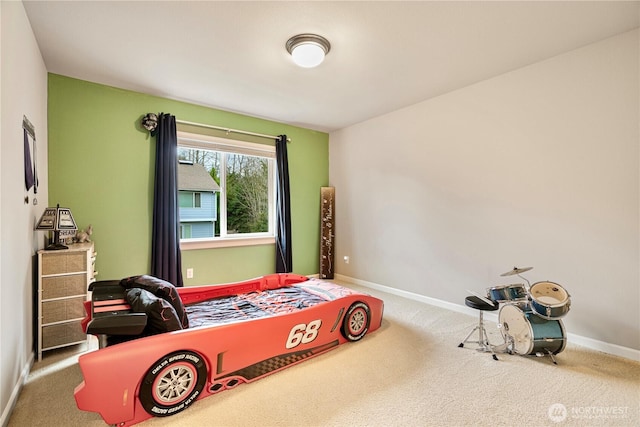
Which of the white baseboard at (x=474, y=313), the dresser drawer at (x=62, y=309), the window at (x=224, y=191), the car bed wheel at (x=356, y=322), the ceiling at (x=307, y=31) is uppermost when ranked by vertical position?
the ceiling at (x=307, y=31)

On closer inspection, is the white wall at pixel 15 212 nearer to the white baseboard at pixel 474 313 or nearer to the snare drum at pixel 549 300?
the snare drum at pixel 549 300

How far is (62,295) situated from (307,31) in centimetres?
280

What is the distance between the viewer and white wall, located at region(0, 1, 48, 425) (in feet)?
5.43

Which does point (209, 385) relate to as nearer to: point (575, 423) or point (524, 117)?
point (575, 423)

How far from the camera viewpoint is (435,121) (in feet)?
12.1

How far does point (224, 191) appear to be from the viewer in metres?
4.21

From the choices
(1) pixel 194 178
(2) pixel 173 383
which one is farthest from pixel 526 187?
(1) pixel 194 178

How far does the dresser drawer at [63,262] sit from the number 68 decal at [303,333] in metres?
1.78

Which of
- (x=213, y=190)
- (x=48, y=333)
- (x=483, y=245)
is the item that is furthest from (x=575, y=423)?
(x=213, y=190)

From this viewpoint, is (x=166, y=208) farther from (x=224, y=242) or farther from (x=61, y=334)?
(x=61, y=334)

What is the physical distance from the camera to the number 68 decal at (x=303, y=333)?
2275 millimetres

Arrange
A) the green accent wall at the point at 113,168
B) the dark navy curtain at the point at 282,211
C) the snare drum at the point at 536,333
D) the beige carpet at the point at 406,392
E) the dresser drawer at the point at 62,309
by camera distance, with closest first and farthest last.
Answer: the beige carpet at the point at 406,392 → the snare drum at the point at 536,333 → the dresser drawer at the point at 62,309 → the green accent wall at the point at 113,168 → the dark navy curtain at the point at 282,211

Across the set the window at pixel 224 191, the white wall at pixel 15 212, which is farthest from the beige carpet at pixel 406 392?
the window at pixel 224 191

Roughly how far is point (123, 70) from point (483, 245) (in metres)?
4.01
